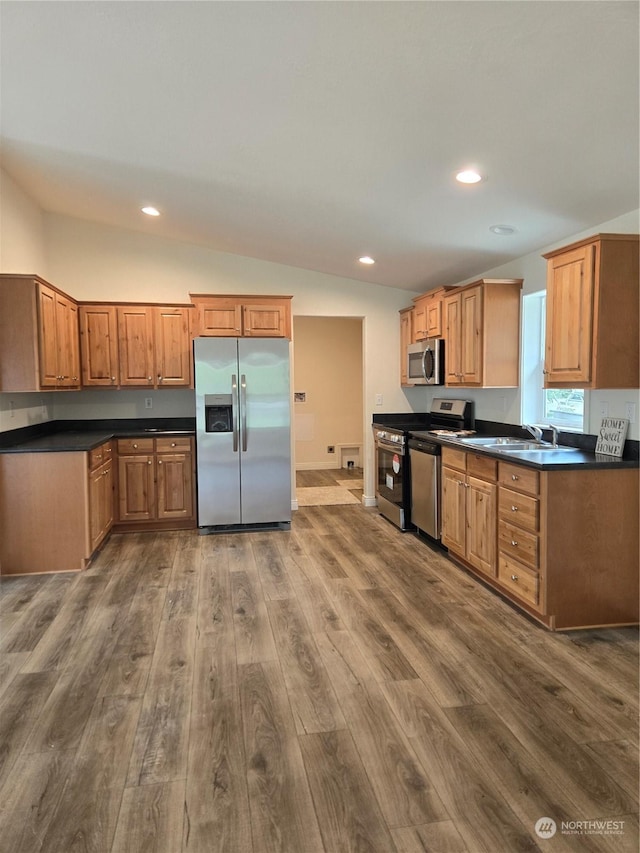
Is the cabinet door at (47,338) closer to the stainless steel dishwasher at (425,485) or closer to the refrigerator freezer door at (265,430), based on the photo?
the refrigerator freezer door at (265,430)

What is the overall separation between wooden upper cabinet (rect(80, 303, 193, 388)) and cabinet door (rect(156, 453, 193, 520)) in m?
0.77

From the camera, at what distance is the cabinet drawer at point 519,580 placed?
2977 millimetres

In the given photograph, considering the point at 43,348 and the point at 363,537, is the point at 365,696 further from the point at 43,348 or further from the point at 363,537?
the point at 43,348

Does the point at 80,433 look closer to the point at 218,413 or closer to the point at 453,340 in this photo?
the point at 218,413

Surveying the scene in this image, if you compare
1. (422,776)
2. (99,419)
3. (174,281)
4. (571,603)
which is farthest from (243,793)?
(174,281)

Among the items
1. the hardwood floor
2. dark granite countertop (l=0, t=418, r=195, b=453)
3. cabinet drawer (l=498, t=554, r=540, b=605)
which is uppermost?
dark granite countertop (l=0, t=418, r=195, b=453)

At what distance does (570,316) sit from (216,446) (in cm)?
318

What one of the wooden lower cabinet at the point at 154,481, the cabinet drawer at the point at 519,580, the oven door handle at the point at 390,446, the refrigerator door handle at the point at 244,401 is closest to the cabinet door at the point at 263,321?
the refrigerator door handle at the point at 244,401

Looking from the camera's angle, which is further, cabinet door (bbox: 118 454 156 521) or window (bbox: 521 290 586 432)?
cabinet door (bbox: 118 454 156 521)

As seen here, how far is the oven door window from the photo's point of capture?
4.98 m

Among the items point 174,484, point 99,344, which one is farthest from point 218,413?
point 99,344

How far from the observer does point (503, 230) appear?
12.0 feet

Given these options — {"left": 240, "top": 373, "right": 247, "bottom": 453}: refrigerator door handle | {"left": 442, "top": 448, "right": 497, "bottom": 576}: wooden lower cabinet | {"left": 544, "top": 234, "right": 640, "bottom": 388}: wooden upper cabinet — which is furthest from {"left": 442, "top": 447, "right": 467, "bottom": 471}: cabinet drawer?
{"left": 240, "top": 373, "right": 247, "bottom": 453}: refrigerator door handle

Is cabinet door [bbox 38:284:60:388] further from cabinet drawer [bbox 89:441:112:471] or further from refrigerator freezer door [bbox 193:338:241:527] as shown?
refrigerator freezer door [bbox 193:338:241:527]
